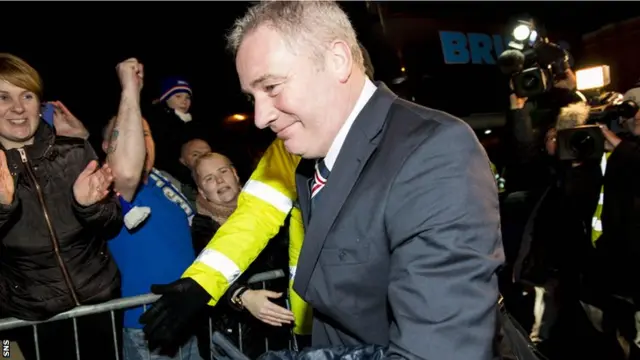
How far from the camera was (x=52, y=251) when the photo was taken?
2.55 metres

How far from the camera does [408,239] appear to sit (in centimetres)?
125

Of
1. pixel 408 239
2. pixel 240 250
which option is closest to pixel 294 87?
pixel 408 239

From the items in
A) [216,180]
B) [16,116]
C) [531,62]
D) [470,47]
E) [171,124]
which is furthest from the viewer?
[470,47]

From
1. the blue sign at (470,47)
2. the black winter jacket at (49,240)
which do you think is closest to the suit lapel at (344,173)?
the black winter jacket at (49,240)

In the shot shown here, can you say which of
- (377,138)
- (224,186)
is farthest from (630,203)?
(377,138)

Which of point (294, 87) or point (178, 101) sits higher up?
point (178, 101)

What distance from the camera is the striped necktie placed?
162 centimetres

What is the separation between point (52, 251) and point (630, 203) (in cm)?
384

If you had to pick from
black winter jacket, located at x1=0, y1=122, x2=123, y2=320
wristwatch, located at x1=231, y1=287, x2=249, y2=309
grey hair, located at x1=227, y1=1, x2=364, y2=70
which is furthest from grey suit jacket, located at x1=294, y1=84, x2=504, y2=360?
black winter jacket, located at x1=0, y1=122, x2=123, y2=320

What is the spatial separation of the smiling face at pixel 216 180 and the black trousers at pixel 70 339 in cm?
91

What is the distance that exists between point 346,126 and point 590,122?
148 inches

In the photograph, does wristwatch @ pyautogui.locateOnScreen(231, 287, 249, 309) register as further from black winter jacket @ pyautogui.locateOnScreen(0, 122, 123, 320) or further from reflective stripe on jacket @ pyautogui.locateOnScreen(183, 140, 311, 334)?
black winter jacket @ pyautogui.locateOnScreen(0, 122, 123, 320)

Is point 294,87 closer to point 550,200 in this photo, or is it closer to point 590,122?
point 590,122

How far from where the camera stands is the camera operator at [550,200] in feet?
14.6
